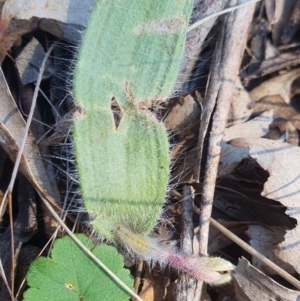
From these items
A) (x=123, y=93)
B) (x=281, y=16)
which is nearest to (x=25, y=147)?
(x=123, y=93)

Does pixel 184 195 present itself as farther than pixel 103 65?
Yes

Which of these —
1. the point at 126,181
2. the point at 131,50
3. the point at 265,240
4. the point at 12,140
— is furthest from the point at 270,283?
the point at 12,140

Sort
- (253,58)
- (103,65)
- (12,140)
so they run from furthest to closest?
(253,58)
(12,140)
(103,65)

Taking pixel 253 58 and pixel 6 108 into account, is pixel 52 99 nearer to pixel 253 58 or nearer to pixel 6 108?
pixel 6 108

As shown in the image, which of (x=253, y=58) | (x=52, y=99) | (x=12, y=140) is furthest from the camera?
(x=253, y=58)

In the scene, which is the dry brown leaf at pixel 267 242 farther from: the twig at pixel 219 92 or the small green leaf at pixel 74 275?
the small green leaf at pixel 74 275

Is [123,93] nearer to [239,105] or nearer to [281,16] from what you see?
[239,105]

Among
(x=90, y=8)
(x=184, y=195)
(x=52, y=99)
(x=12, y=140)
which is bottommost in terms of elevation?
(x=184, y=195)
